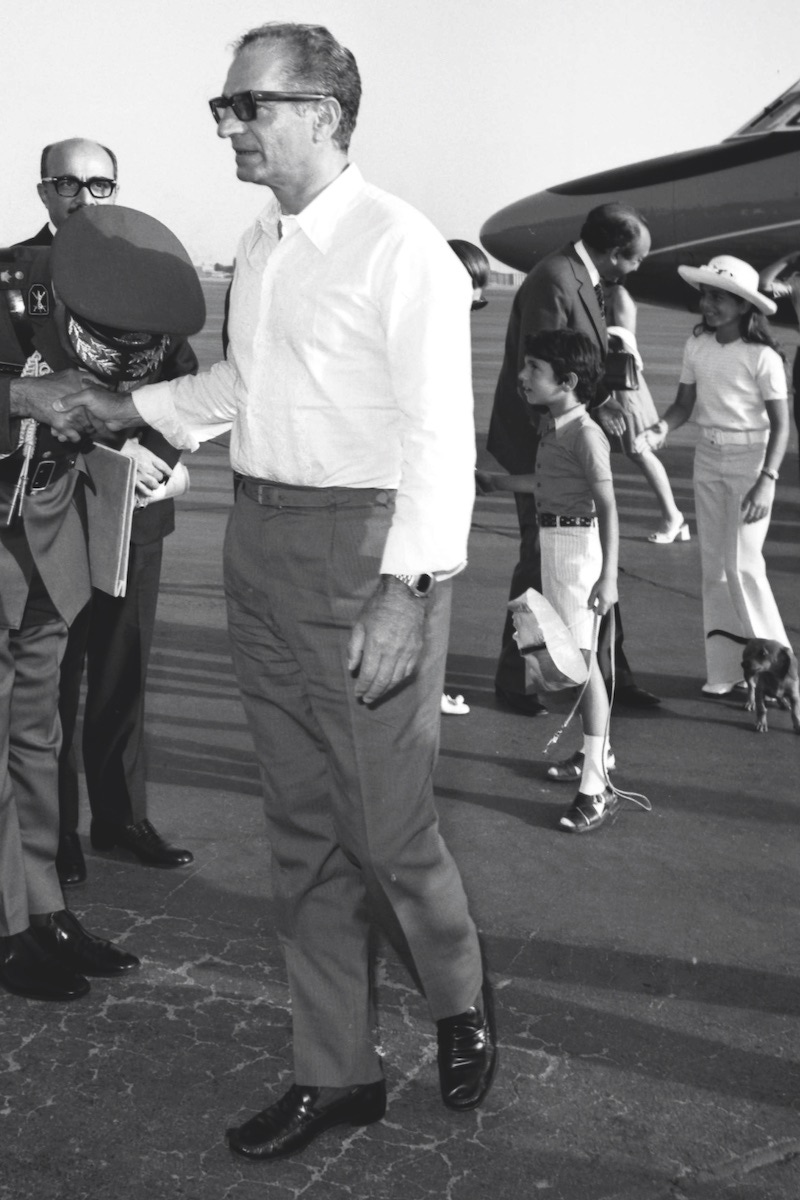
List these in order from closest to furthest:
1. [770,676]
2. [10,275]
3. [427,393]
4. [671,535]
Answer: [427,393] → [10,275] → [770,676] → [671,535]

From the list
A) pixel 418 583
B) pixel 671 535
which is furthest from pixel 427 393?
pixel 671 535

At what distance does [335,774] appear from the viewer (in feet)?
8.83

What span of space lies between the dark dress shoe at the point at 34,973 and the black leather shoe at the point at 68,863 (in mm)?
558

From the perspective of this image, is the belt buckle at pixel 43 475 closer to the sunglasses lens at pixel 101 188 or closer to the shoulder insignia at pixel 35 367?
the shoulder insignia at pixel 35 367

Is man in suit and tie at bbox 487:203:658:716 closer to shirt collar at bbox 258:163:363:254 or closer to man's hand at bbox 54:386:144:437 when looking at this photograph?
man's hand at bbox 54:386:144:437

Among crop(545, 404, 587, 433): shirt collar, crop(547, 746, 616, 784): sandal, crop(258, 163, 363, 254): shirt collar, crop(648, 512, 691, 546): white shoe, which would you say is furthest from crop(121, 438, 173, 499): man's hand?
crop(648, 512, 691, 546): white shoe

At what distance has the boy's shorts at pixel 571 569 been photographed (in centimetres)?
455

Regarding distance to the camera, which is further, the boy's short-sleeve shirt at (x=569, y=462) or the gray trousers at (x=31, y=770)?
the boy's short-sleeve shirt at (x=569, y=462)

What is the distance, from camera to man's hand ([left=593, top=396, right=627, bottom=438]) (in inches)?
211

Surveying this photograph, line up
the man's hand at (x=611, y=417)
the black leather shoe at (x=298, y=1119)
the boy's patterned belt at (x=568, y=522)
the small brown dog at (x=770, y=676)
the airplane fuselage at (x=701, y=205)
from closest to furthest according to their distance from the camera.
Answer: the black leather shoe at (x=298, y=1119) < the boy's patterned belt at (x=568, y=522) < the small brown dog at (x=770, y=676) < the man's hand at (x=611, y=417) < the airplane fuselage at (x=701, y=205)

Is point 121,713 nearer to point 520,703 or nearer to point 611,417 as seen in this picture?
point 520,703

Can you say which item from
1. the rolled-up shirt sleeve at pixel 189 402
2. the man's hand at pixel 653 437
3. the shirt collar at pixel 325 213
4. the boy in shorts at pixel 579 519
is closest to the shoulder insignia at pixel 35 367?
the rolled-up shirt sleeve at pixel 189 402

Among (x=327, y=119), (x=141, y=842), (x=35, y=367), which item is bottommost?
(x=141, y=842)

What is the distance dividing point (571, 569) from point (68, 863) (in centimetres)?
179
